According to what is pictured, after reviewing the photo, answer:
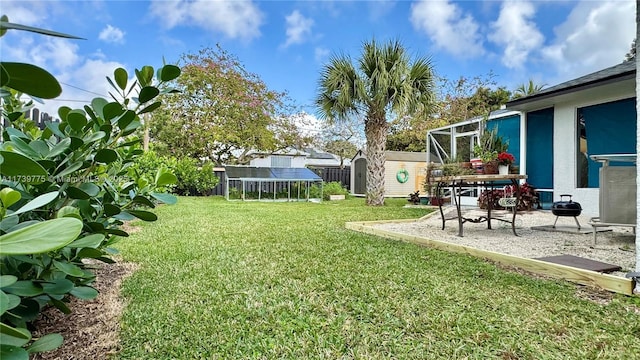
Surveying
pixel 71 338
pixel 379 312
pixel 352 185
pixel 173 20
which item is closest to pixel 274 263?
pixel 379 312

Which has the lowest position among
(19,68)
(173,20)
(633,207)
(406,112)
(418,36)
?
(633,207)

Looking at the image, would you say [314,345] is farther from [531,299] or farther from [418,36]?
[418,36]

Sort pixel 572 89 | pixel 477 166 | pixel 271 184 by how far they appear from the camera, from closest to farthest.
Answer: pixel 477 166
pixel 572 89
pixel 271 184

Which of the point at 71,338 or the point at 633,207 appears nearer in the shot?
the point at 71,338

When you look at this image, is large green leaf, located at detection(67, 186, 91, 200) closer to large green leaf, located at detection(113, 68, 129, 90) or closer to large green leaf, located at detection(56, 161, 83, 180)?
large green leaf, located at detection(56, 161, 83, 180)

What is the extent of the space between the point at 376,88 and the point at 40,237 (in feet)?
33.4

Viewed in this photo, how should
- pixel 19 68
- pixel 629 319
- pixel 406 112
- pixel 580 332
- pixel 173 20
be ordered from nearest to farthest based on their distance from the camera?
pixel 19 68
pixel 580 332
pixel 629 319
pixel 173 20
pixel 406 112

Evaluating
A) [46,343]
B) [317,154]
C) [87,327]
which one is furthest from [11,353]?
[317,154]

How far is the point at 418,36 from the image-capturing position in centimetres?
1178

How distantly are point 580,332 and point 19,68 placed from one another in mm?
2590

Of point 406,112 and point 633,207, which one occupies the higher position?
point 406,112

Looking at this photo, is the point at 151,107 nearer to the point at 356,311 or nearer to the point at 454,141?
the point at 356,311

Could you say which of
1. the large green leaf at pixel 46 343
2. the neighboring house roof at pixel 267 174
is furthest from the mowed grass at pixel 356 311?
the neighboring house roof at pixel 267 174

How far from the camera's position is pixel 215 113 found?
59.5 ft
